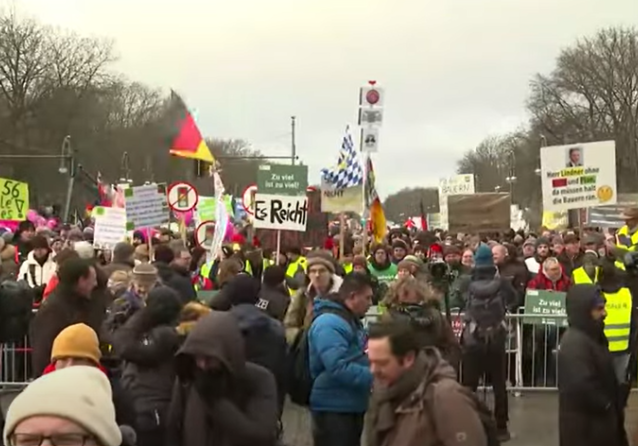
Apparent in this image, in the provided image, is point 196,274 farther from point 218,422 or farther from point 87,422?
point 87,422

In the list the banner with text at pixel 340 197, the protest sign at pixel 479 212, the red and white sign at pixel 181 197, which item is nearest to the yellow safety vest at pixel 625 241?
the banner with text at pixel 340 197

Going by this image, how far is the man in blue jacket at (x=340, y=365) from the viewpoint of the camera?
5566 mm

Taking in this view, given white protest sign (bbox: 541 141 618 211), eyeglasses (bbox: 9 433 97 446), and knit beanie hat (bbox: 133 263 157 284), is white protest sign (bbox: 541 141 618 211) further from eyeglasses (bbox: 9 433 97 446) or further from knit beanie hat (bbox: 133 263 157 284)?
eyeglasses (bbox: 9 433 97 446)

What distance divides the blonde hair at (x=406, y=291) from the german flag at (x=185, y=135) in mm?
9235

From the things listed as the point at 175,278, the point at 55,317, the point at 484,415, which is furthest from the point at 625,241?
the point at 484,415

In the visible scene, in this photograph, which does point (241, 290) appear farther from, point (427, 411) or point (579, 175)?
point (579, 175)

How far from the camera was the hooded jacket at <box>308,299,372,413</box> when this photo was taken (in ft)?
18.2

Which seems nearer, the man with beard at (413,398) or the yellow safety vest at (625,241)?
the man with beard at (413,398)

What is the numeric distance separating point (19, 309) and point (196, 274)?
222 inches

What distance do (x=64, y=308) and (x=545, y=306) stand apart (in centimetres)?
622

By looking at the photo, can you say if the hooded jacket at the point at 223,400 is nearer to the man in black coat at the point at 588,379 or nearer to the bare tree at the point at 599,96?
the man in black coat at the point at 588,379

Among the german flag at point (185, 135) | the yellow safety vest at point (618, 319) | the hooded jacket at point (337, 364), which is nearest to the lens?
the hooded jacket at point (337, 364)

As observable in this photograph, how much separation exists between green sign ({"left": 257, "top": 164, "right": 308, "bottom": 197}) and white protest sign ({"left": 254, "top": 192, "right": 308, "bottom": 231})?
674 mm

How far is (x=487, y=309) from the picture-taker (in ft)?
28.9
